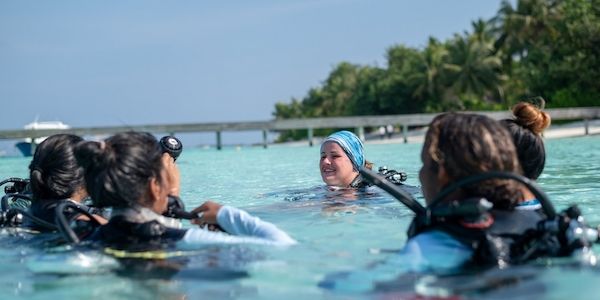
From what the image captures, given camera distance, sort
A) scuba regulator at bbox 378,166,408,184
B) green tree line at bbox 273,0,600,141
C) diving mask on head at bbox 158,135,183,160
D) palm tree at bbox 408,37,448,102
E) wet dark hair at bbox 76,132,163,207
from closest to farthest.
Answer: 1. wet dark hair at bbox 76,132,163,207
2. diving mask on head at bbox 158,135,183,160
3. scuba regulator at bbox 378,166,408,184
4. green tree line at bbox 273,0,600,141
5. palm tree at bbox 408,37,448,102

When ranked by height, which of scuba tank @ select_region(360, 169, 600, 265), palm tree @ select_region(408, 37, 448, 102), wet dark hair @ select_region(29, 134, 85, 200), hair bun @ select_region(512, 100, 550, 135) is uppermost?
palm tree @ select_region(408, 37, 448, 102)

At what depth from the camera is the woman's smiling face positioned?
6727 mm

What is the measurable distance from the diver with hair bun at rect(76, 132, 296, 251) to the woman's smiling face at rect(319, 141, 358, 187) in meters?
3.19

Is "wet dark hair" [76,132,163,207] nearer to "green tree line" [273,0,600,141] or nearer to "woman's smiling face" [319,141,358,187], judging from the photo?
"woman's smiling face" [319,141,358,187]

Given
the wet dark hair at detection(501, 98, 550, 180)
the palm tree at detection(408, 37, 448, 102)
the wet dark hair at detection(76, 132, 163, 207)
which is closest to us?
the wet dark hair at detection(76, 132, 163, 207)

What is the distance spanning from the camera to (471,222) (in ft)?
9.34

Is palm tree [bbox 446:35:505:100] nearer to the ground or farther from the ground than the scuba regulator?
farther from the ground

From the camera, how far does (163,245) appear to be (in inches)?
135

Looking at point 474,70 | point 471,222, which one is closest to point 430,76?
point 474,70

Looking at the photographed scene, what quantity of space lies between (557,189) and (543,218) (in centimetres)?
429

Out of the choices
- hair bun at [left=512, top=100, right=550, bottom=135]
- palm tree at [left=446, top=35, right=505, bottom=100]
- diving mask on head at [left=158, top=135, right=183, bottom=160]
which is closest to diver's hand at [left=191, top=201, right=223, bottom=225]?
diving mask on head at [left=158, top=135, right=183, bottom=160]

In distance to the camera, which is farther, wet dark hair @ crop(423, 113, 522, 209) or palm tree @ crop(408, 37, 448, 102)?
palm tree @ crop(408, 37, 448, 102)

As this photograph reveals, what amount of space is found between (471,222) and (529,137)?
1.49m

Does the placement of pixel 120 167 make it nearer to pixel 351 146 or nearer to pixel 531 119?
pixel 531 119
